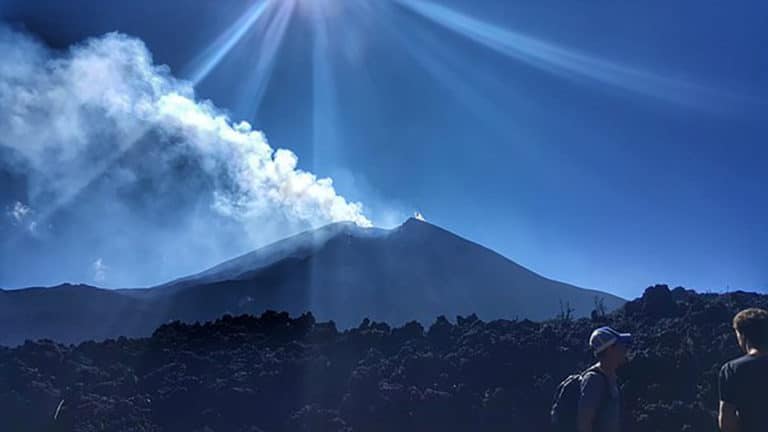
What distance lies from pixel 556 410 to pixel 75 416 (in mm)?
12800

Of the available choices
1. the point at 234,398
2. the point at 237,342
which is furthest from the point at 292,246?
the point at 234,398

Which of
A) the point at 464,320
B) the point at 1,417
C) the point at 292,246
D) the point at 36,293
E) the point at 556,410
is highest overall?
the point at 292,246

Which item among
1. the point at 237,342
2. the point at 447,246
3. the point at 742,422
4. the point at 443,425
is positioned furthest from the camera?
the point at 447,246

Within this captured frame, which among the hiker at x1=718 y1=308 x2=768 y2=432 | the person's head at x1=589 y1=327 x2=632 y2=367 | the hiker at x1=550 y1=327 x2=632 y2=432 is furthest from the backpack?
the hiker at x1=718 y1=308 x2=768 y2=432

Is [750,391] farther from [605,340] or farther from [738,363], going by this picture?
[605,340]

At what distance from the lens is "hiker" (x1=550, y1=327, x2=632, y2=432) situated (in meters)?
4.48

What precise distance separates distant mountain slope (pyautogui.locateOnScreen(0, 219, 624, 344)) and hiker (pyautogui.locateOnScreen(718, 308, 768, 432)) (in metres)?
30.9

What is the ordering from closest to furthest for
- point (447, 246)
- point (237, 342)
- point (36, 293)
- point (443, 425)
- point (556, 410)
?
point (556, 410) < point (443, 425) < point (237, 342) < point (36, 293) < point (447, 246)

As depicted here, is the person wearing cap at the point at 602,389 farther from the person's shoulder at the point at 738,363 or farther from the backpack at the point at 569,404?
the person's shoulder at the point at 738,363

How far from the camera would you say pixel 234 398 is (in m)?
15.6

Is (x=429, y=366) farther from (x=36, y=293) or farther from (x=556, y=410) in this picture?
(x=36, y=293)

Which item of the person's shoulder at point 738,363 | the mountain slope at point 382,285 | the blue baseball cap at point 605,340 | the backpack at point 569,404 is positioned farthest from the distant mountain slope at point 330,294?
the person's shoulder at point 738,363

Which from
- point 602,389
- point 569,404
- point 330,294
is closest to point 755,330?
point 602,389

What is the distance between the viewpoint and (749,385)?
4.23 m
